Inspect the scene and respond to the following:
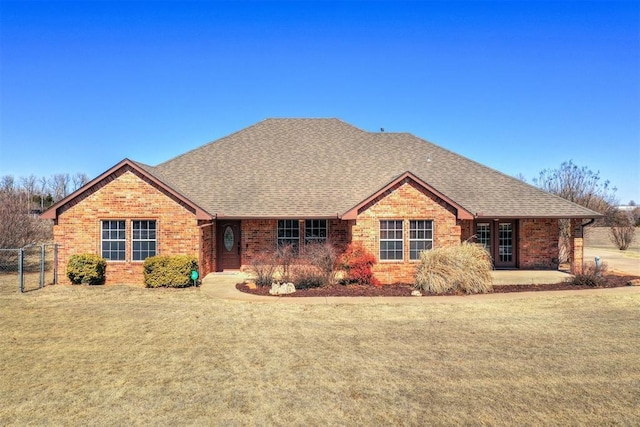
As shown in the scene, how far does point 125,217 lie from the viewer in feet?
54.3

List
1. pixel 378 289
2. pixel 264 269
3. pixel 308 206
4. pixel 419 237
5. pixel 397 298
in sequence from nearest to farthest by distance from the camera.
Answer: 1. pixel 397 298
2. pixel 378 289
3. pixel 264 269
4. pixel 419 237
5. pixel 308 206

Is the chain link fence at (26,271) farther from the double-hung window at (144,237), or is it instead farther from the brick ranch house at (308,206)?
the double-hung window at (144,237)

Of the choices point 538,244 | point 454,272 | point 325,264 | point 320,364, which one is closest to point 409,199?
point 454,272

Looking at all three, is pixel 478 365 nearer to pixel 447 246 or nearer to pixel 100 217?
pixel 447 246

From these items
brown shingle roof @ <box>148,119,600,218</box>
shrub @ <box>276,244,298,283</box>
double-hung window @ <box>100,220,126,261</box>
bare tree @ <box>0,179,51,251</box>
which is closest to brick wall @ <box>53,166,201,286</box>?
double-hung window @ <box>100,220,126,261</box>

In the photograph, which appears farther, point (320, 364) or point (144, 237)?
point (144, 237)

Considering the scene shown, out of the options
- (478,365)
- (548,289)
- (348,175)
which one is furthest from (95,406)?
(348,175)

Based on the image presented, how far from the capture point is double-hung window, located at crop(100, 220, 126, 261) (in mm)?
16703

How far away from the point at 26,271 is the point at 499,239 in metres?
22.6

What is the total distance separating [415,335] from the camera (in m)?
9.35

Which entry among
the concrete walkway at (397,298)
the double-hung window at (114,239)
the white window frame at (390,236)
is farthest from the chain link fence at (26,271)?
the white window frame at (390,236)

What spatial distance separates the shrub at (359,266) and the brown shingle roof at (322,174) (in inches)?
87.9

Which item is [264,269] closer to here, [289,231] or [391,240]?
[289,231]

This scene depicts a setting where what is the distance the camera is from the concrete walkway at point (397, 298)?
43.0 ft
